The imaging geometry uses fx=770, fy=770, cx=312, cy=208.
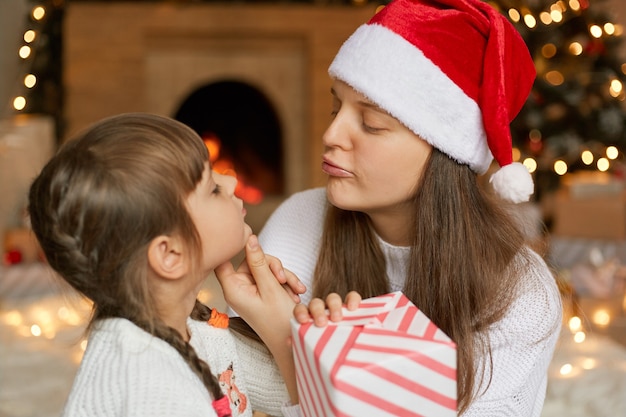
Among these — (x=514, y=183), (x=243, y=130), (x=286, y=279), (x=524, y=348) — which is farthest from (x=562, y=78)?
(x=286, y=279)

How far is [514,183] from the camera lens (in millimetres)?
1363

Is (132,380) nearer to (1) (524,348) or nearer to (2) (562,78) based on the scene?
(1) (524,348)

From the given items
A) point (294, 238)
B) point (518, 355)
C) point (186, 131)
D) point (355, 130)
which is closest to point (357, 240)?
point (294, 238)

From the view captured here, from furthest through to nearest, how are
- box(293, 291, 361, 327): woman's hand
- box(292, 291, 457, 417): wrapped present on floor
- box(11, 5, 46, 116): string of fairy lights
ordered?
1. box(11, 5, 46, 116): string of fairy lights
2. box(293, 291, 361, 327): woman's hand
3. box(292, 291, 457, 417): wrapped present on floor

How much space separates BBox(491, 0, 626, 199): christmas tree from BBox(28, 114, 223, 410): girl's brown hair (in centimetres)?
332

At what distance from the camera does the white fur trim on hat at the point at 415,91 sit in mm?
1296

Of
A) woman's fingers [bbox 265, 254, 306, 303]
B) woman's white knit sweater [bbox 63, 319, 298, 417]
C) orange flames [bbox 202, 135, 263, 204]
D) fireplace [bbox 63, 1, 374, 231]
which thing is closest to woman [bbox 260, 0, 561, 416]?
woman's fingers [bbox 265, 254, 306, 303]

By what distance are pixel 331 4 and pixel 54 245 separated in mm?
4053

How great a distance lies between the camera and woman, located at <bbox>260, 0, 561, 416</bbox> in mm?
1297

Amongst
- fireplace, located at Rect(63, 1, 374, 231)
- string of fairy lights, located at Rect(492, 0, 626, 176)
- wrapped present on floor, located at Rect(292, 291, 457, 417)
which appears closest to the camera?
wrapped present on floor, located at Rect(292, 291, 457, 417)

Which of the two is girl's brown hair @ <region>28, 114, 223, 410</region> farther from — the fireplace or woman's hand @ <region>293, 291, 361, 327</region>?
the fireplace

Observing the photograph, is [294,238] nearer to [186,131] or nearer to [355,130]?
[355,130]

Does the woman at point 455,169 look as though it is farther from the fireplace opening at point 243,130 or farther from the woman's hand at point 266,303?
the fireplace opening at point 243,130

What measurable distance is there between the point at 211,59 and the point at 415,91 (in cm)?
373
